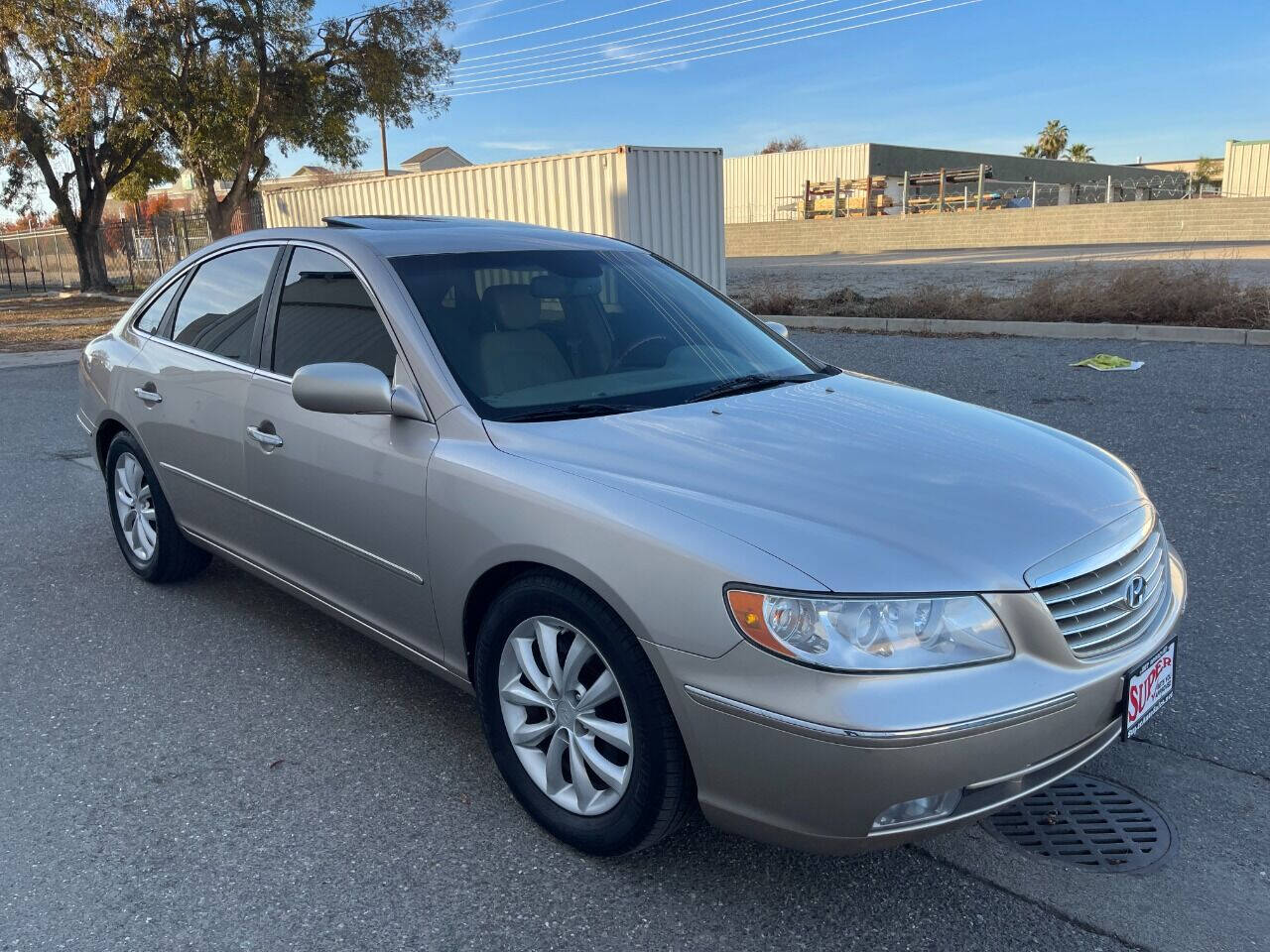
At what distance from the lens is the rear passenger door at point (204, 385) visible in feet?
12.8

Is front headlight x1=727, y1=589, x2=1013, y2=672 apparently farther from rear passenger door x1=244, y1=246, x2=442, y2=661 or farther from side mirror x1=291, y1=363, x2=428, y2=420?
side mirror x1=291, y1=363, x2=428, y2=420

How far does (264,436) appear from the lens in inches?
143

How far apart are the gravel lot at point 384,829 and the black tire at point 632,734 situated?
12 centimetres

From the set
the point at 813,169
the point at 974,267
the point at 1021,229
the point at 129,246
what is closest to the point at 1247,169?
the point at 1021,229

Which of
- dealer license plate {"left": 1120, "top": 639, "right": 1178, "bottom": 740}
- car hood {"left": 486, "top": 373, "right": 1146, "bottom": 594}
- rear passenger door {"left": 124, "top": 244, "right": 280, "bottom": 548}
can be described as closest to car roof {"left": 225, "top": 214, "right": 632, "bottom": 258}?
rear passenger door {"left": 124, "top": 244, "right": 280, "bottom": 548}

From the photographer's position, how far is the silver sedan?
2172 millimetres

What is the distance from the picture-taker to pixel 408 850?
278 centimetres

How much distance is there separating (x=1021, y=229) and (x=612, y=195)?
1054 inches

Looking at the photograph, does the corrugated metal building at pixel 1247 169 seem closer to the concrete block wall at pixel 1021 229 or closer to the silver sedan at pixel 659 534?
the concrete block wall at pixel 1021 229

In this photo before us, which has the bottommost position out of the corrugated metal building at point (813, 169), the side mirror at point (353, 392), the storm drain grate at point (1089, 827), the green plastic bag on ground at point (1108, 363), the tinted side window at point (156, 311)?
the storm drain grate at point (1089, 827)

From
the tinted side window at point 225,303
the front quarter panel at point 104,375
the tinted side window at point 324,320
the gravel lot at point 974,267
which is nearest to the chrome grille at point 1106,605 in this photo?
the tinted side window at point 324,320

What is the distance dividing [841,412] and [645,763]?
1.31m

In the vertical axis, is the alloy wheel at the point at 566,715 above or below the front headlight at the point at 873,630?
below

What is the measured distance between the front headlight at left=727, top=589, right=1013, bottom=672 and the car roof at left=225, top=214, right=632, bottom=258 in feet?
6.55
